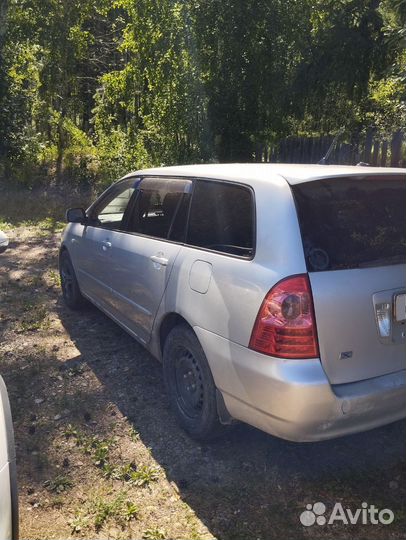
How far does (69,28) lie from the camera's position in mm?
13516

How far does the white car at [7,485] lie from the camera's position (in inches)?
84.3

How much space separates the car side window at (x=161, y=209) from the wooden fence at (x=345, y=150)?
4467mm

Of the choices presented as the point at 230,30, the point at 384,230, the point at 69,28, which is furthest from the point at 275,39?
the point at 384,230

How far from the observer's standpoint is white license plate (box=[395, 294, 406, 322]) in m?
2.73

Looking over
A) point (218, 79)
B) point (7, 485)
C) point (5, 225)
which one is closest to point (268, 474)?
point (7, 485)

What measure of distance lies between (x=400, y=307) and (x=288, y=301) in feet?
2.10

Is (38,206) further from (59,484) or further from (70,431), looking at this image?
(59,484)

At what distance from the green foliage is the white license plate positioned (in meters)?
7.16

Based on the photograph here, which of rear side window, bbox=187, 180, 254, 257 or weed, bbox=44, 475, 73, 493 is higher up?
rear side window, bbox=187, 180, 254, 257

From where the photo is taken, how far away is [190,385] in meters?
3.40

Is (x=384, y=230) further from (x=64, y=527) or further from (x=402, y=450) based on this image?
(x=64, y=527)

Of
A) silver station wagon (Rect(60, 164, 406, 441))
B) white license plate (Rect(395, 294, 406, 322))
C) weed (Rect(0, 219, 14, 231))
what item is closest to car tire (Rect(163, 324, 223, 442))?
silver station wagon (Rect(60, 164, 406, 441))

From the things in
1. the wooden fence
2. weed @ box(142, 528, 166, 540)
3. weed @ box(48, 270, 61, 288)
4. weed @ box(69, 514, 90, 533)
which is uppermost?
the wooden fence

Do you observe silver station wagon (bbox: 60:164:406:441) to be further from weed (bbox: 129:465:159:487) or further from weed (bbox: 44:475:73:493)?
weed (bbox: 44:475:73:493)
